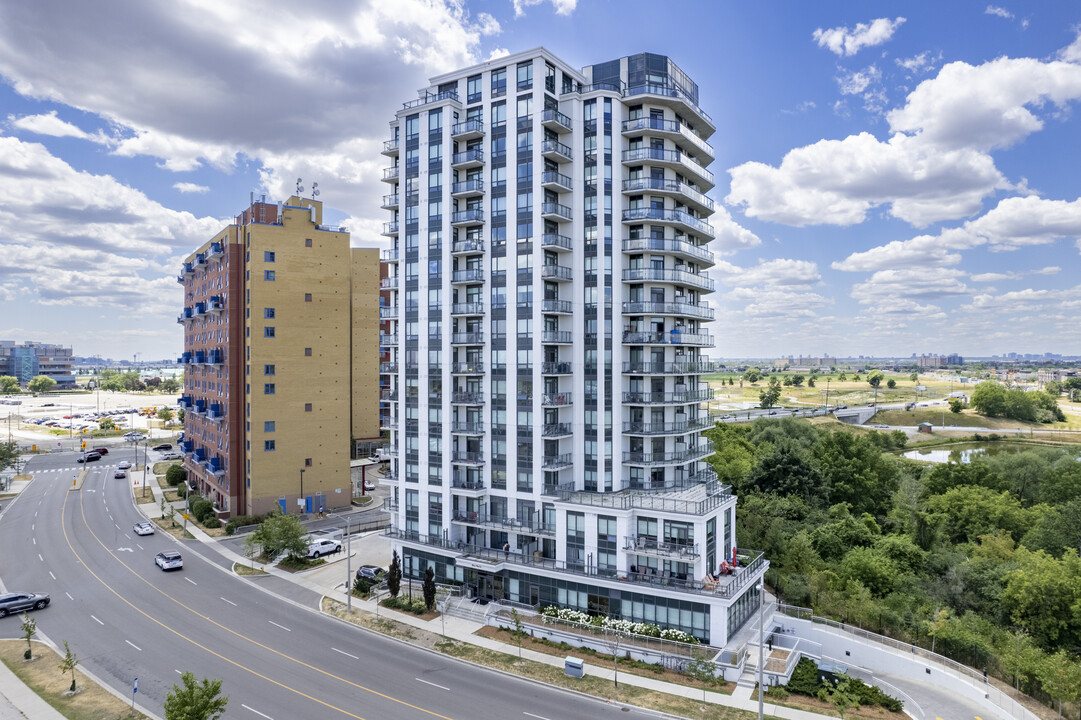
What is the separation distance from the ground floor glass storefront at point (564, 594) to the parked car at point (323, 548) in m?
13.0

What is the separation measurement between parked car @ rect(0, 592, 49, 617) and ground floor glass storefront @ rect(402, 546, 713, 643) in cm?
2892

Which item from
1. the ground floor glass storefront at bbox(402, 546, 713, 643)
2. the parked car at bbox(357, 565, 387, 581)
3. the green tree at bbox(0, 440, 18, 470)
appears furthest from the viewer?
the green tree at bbox(0, 440, 18, 470)

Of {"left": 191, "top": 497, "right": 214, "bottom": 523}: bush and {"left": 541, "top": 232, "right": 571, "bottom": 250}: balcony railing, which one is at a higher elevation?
{"left": 541, "top": 232, "right": 571, "bottom": 250}: balcony railing

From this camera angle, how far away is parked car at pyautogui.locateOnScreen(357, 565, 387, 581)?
56188 mm

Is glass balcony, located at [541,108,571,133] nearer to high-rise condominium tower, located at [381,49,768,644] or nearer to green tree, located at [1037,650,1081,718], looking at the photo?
high-rise condominium tower, located at [381,49,768,644]

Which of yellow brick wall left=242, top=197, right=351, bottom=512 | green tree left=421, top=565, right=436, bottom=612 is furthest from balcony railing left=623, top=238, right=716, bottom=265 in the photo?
yellow brick wall left=242, top=197, right=351, bottom=512

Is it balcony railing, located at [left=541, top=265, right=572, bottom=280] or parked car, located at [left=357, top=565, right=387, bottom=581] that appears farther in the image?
parked car, located at [left=357, top=565, right=387, bottom=581]

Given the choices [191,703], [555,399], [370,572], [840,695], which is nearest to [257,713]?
[191,703]

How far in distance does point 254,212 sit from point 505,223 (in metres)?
41.8

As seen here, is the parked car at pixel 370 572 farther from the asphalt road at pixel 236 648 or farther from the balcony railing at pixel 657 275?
the balcony railing at pixel 657 275

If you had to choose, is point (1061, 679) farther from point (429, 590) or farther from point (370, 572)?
point (370, 572)

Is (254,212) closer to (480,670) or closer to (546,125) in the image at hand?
(546,125)

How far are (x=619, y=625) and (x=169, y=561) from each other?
45506mm

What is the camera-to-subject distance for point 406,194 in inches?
2343
